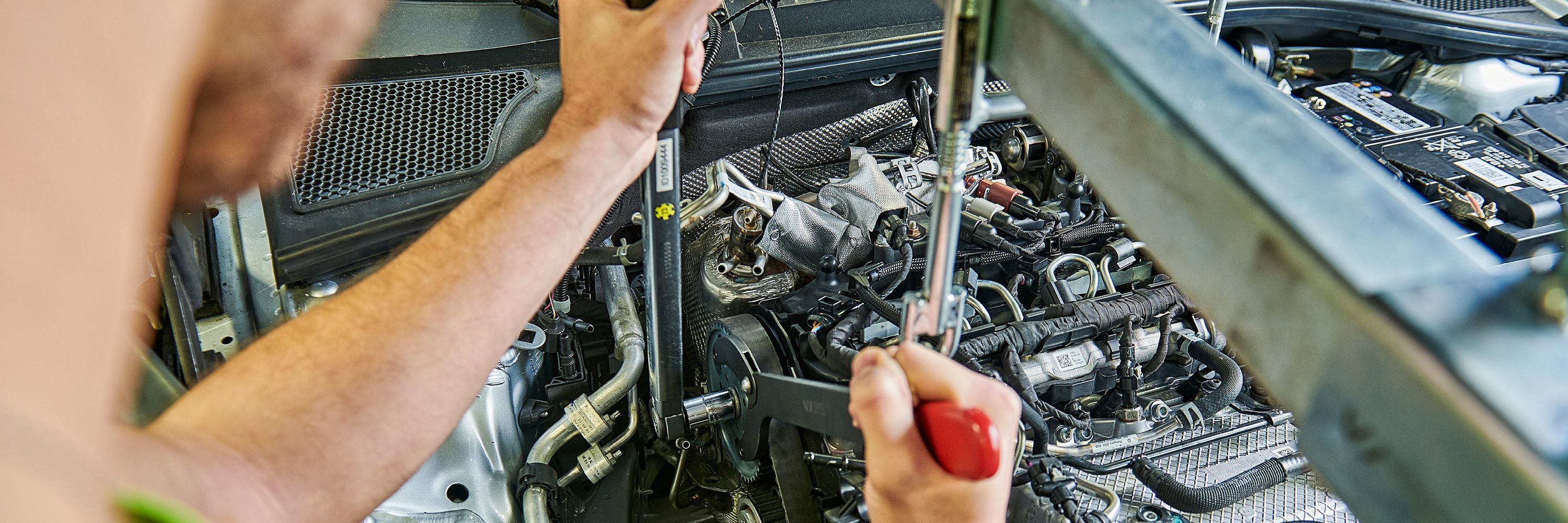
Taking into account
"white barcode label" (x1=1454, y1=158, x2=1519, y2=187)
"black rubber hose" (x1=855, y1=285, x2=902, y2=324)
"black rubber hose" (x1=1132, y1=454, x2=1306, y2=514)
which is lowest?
"black rubber hose" (x1=1132, y1=454, x2=1306, y2=514)

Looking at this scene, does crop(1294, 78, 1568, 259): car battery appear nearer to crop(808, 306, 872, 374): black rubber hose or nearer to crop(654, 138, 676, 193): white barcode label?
crop(808, 306, 872, 374): black rubber hose

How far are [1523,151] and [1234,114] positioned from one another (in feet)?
6.47

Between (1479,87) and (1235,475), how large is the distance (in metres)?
1.26

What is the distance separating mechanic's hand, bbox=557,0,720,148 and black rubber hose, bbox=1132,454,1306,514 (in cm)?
96

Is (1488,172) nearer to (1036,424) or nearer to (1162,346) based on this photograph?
(1162,346)

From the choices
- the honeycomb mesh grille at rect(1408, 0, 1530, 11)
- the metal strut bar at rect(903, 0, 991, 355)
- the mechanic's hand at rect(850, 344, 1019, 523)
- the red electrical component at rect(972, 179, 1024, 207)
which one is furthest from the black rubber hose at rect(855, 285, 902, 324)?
the honeycomb mesh grille at rect(1408, 0, 1530, 11)

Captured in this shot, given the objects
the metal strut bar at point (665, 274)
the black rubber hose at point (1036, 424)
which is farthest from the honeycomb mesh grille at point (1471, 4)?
the metal strut bar at point (665, 274)

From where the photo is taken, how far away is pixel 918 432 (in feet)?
2.20

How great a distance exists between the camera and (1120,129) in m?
0.42

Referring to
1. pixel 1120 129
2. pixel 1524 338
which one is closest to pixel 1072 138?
pixel 1120 129

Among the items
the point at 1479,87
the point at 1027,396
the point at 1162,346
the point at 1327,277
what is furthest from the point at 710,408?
the point at 1479,87

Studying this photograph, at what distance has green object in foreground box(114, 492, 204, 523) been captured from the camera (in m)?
0.23

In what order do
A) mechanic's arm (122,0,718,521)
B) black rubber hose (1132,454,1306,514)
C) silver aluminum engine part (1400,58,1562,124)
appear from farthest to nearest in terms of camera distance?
silver aluminum engine part (1400,58,1562,124) < black rubber hose (1132,454,1306,514) < mechanic's arm (122,0,718,521)

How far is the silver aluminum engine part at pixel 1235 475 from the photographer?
1470 mm
